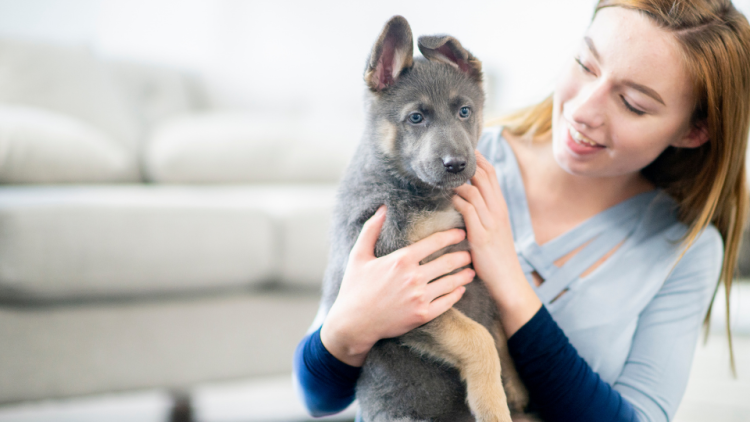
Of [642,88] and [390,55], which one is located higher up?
[390,55]

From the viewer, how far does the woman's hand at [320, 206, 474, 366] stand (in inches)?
41.2

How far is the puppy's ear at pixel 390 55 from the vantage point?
3.69 feet

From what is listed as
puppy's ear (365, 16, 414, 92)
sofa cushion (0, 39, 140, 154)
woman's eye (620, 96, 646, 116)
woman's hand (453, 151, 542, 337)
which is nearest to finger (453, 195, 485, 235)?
woman's hand (453, 151, 542, 337)

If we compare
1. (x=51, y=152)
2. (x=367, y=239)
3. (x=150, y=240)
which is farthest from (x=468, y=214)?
(x=51, y=152)

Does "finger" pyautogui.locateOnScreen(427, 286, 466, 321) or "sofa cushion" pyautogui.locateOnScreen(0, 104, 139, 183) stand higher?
"sofa cushion" pyautogui.locateOnScreen(0, 104, 139, 183)

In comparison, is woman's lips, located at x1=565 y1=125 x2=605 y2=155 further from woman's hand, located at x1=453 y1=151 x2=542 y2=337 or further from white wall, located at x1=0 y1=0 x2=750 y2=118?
white wall, located at x1=0 y1=0 x2=750 y2=118

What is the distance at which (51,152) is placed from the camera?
1.87 metres

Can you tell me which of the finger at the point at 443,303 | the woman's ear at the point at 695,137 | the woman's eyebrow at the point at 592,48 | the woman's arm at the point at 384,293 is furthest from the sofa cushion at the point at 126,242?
the woman's ear at the point at 695,137

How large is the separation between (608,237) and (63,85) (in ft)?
8.15

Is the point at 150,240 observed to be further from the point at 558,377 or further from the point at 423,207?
the point at 558,377

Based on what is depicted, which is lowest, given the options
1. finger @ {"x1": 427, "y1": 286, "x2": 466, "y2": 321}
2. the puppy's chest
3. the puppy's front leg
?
the puppy's front leg

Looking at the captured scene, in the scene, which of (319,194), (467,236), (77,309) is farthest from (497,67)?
(77,309)

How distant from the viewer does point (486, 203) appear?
124 centimetres

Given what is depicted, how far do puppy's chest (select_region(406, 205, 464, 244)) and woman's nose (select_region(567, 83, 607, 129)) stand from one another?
389 mm
